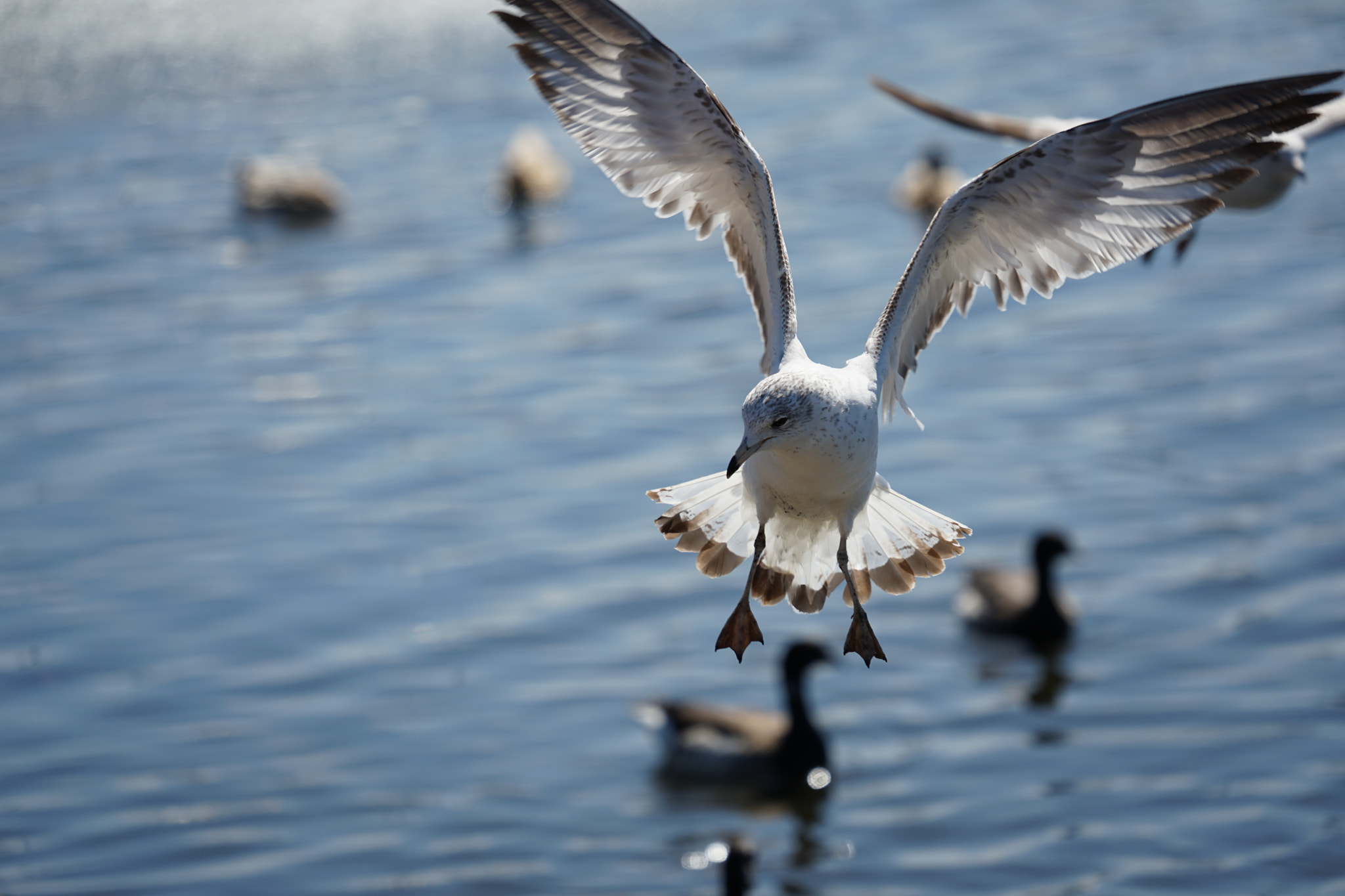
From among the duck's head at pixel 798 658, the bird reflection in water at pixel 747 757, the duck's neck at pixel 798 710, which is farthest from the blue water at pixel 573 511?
the duck's head at pixel 798 658

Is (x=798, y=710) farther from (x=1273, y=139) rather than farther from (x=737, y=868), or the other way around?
(x=1273, y=139)

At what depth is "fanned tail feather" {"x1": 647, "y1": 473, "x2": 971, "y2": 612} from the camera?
702 cm

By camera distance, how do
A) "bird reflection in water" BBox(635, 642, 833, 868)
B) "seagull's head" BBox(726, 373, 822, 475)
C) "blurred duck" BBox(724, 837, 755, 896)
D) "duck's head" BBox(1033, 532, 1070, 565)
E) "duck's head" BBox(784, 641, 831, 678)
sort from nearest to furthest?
"seagull's head" BBox(726, 373, 822, 475) → "blurred duck" BBox(724, 837, 755, 896) → "bird reflection in water" BBox(635, 642, 833, 868) → "duck's head" BBox(784, 641, 831, 678) → "duck's head" BBox(1033, 532, 1070, 565)

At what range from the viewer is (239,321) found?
66.8 feet

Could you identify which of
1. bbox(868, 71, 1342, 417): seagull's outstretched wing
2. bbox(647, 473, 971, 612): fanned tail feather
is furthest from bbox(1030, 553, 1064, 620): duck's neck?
bbox(868, 71, 1342, 417): seagull's outstretched wing

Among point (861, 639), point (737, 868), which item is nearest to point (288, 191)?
point (737, 868)

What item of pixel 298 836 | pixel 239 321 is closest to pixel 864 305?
pixel 239 321

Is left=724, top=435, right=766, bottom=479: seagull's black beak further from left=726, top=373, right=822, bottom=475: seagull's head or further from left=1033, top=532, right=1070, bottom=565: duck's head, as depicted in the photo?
left=1033, top=532, right=1070, bottom=565: duck's head

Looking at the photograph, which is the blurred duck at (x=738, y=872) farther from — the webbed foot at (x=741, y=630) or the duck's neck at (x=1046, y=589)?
the duck's neck at (x=1046, y=589)

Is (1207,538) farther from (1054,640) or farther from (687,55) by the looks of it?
(687,55)

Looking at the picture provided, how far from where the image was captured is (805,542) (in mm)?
7188

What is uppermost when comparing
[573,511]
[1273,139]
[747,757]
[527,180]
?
[527,180]

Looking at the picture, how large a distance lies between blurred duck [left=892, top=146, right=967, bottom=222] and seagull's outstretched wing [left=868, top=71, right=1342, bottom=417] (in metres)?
14.3

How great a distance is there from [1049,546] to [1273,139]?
7.35m
